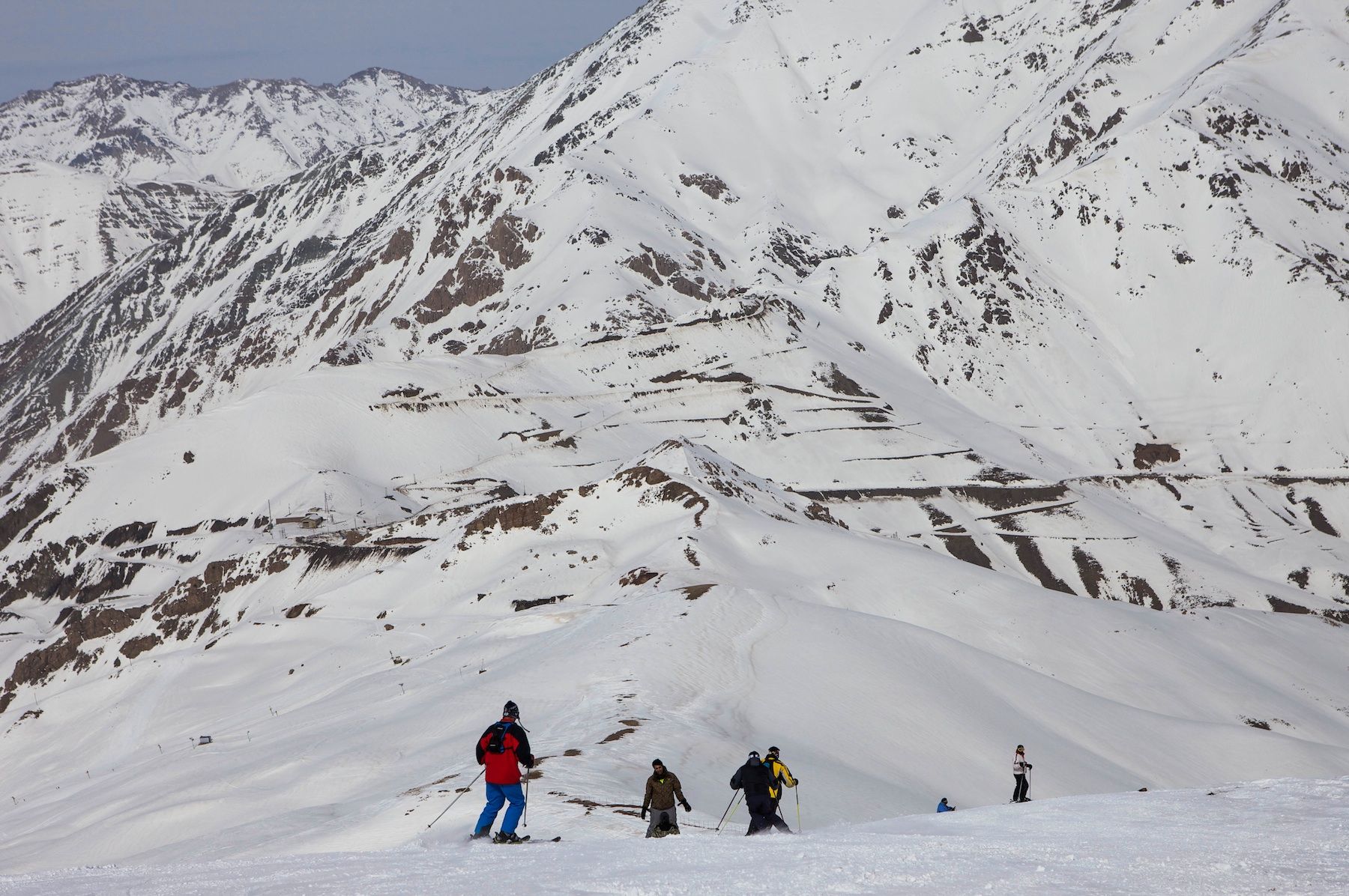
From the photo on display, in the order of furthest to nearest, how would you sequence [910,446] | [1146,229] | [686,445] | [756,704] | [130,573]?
[1146,229] < [910,446] < [130,573] < [686,445] < [756,704]

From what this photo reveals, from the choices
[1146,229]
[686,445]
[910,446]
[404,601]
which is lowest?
[404,601]

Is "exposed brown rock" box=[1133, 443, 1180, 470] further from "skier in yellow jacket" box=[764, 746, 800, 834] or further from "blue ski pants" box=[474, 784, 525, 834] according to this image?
"blue ski pants" box=[474, 784, 525, 834]

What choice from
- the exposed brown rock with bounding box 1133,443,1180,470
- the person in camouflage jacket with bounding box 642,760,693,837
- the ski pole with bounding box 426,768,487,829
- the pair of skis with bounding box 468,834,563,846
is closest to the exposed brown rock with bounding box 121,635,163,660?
the ski pole with bounding box 426,768,487,829

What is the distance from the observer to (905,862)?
16188mm

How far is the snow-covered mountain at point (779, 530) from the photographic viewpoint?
3900 cm

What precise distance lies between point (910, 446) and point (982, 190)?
7892 centimetres

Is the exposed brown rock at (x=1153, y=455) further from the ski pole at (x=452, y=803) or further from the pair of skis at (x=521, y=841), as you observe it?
the pair of skis at (x=521, y=841)

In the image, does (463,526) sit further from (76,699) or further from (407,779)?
(407,779)

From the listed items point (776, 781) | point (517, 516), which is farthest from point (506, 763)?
point (517, 516)

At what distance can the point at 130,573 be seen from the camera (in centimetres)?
10981

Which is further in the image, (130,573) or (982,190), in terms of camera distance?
(982,190)

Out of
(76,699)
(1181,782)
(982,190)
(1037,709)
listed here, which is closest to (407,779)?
(1037,709)

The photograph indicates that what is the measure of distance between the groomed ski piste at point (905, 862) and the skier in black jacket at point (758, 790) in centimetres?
71

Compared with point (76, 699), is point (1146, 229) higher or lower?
higher
